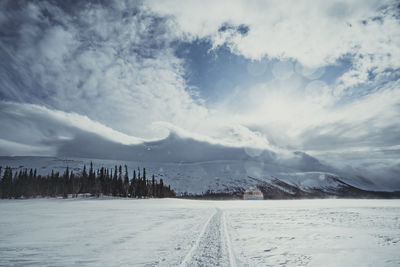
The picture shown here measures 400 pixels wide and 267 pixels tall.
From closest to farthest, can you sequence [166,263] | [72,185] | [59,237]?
1. [166,263]
2. [59,237]
3. [72,185]

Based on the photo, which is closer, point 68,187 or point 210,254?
point 210,254

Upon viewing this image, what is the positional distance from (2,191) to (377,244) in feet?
520

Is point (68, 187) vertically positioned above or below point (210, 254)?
below

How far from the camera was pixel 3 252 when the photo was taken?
10055mm

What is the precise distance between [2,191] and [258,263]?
511 ft

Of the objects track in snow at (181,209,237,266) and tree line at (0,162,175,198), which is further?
tree line at (0,162,175,198)

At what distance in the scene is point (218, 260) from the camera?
862cm

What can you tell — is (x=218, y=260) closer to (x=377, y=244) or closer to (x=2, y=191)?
(x=377, y=244)

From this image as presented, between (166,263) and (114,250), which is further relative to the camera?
(114,250)

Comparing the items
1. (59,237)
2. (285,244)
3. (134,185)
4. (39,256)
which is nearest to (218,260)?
(285,244)

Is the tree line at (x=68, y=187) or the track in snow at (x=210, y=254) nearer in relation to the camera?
the track in snow at (x=210, y=254)

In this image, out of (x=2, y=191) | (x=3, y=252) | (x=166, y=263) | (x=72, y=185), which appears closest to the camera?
(x=166, y=263)

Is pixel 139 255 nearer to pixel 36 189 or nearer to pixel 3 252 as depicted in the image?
pixel 3 252

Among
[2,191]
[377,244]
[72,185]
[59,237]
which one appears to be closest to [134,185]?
[72,185]
